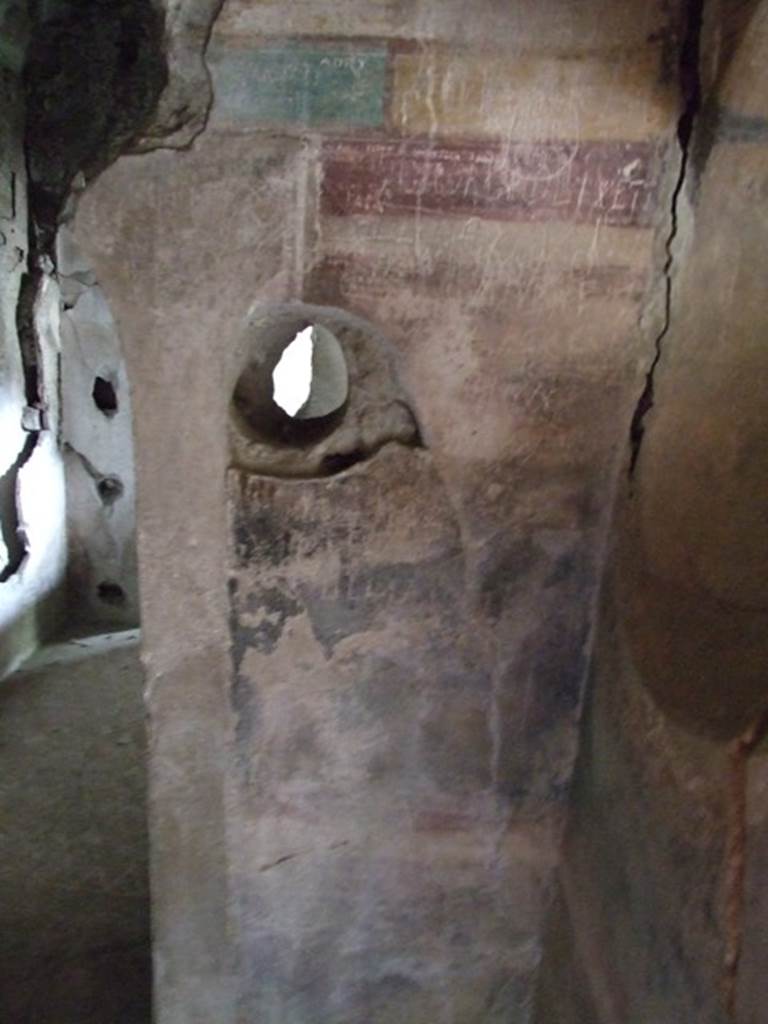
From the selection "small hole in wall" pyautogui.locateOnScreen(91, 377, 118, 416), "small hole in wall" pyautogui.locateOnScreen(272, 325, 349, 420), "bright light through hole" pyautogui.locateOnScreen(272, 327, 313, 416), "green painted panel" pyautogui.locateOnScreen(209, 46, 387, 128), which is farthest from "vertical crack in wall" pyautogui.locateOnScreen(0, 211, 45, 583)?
"green painted panel" pyautogui.locateOnScreen(209, 46, 387, 128)

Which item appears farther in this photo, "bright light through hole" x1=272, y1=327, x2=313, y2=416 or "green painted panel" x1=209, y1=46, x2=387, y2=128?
"bright light through hole" x1=272, y1=327, x2=313, y2=416

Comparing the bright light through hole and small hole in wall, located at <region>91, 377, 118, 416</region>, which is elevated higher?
the bright light through hole

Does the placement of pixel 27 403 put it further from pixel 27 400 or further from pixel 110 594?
pixel 110 594

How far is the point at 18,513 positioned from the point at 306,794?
3.16 metres

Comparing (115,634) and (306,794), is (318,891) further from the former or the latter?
(115,634)

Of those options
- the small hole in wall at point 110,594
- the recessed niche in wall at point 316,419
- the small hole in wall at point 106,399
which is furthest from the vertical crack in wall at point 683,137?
the small hole in wall at point 110,594

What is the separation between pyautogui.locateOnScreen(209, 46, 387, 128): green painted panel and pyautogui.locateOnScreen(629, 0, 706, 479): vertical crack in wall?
1.72 ft

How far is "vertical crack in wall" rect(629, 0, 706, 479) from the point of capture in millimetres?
1573

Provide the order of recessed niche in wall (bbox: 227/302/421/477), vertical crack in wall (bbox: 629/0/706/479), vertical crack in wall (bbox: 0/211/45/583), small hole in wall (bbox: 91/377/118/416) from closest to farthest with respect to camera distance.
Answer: vertical crack in wall (bbox: 629/0/706/479) < recessed niche in wall (bbox: 227/302/421/477) < vertical crack in wall (bbox: 0/211/45/583) < small hole in wall (bbox: 91/377/118/416)

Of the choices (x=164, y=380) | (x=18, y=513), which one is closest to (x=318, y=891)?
(x=164, y=380)

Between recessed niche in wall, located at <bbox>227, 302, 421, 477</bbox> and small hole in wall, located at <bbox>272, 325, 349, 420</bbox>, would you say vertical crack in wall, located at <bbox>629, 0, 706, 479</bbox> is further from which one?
small hole in wall, located at <bbox>272, 325, 349, 420</bbox>

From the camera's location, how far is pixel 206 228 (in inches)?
67.5

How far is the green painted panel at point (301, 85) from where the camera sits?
1.63 m

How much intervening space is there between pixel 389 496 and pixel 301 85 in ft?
2.57
